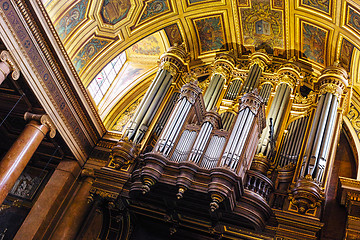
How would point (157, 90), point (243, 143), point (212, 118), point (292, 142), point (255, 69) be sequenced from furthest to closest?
1. point (255, 69)
2. point (157, 90)
3. point (292, 142)
4. point (212, 118)
5. point (243, 143)

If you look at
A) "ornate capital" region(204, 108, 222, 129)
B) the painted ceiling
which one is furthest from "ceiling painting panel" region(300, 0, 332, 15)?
"ornate capital" region(204, 108, 222, 129)

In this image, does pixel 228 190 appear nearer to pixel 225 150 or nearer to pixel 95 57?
pixel 225 150

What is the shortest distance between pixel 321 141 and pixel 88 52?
696cm

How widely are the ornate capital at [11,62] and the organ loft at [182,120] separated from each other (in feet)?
0.13

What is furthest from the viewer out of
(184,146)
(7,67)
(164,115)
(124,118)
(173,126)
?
(124,118)

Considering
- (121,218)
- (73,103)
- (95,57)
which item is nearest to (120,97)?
(95,57)

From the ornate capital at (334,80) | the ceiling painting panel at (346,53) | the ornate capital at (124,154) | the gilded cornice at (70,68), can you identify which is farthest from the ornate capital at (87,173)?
the ceiling painting panel at (346,53)

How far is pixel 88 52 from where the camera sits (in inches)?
500

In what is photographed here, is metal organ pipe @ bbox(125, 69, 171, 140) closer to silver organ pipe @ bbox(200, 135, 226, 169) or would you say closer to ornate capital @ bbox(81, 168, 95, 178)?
ornate capital @ bbox(81, 168, 95, 178)

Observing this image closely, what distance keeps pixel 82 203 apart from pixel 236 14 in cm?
732

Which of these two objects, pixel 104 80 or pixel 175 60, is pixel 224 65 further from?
pixel 104 80

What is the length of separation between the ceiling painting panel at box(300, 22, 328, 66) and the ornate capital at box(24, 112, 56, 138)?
7817 mm

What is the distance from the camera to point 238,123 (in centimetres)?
981

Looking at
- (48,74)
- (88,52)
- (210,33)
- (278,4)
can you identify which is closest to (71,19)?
(88,52)
